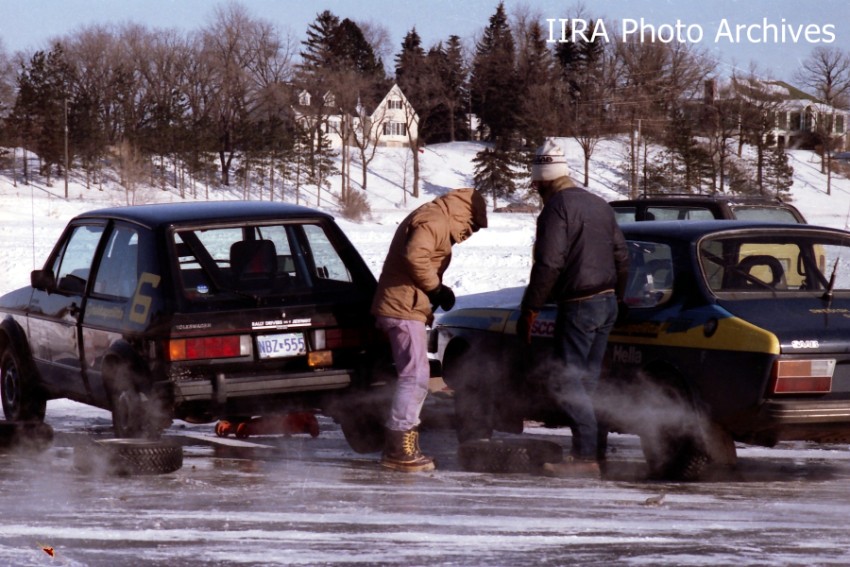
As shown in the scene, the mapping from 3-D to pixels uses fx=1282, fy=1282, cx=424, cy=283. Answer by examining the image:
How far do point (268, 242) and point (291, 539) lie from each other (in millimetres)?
3213

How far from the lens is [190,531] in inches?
224

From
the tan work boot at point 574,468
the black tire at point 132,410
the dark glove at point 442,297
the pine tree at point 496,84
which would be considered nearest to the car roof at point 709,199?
the dark glove at point 442,297

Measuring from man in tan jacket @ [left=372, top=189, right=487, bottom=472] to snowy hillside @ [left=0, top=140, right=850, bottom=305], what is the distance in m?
3.67

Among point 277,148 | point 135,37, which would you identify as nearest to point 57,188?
point 277,148

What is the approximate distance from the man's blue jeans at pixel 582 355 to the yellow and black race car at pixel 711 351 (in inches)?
9.6

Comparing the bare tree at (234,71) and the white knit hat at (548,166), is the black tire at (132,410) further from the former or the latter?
the bare tree at (234,71)

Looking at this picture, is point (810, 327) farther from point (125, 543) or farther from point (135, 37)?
point (135, 37)

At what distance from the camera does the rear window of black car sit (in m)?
7.93

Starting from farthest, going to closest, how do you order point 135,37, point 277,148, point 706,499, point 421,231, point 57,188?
point 135,37, point 277,148, point 57,188, point 421,231, point 706,499

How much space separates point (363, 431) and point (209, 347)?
137 centimetres

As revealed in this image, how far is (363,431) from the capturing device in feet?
27.7

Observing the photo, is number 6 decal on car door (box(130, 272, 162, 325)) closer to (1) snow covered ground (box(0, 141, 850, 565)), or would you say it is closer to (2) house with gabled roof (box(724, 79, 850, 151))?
(1) snow covered ground (box(0, 141, 850, 565))

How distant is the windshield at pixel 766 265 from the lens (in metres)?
7.36

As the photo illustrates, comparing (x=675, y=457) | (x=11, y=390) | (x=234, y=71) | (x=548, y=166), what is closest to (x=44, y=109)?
(x=234, y=71)
